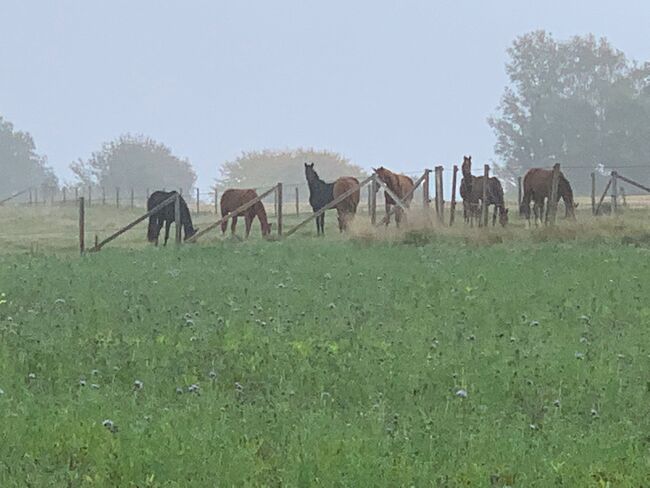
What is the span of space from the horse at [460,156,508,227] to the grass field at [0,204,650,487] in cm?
1244

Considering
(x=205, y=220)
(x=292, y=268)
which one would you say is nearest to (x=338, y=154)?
(x=205, y=220)

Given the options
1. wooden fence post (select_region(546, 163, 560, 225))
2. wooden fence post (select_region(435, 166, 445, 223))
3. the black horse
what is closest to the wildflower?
wooden fence post (select_region(546, 163, 560, 225))

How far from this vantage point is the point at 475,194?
30250 mm

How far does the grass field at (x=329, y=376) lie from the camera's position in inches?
247

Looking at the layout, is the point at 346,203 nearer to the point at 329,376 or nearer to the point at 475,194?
the point at 475,194

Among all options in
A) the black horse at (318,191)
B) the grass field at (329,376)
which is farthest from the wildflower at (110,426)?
the black horse at (318,191)

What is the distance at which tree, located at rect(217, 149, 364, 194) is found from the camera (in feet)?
424

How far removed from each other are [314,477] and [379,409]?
178 centimetres

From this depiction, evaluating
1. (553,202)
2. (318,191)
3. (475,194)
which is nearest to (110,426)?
(553,202)

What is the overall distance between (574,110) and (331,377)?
75.1m

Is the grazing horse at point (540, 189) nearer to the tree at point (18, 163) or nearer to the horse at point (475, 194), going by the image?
the horse at point (475, 194)

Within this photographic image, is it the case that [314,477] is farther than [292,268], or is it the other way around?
[292,268]

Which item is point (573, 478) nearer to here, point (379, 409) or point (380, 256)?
point (379, 409)

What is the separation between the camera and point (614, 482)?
604 centimetres
